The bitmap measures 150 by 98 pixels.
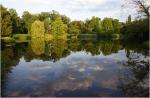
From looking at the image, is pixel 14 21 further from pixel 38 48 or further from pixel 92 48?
pixel 92 48

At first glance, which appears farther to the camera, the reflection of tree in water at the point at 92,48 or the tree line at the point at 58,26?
the tree line at the point at 58,26

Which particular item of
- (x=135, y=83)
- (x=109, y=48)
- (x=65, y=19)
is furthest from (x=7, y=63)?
(x=65, y=19)

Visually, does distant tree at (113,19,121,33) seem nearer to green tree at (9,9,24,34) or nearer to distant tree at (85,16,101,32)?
distant tree at (85,16,101,32)

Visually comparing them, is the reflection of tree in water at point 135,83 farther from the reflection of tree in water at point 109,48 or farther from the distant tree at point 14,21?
the distant tree at point 14,21

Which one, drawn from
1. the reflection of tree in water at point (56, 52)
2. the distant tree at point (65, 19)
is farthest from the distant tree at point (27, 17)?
the reflection of tree in water at point (56, 52)

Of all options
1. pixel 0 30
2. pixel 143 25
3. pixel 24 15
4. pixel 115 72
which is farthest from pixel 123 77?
pixel 24 15

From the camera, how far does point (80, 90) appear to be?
14.0 m

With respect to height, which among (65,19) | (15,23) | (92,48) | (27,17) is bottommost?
(92,48)

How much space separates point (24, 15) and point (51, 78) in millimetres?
94784

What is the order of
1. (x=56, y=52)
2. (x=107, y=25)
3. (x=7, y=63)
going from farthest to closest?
(x=107, y=25), (x=56, y=52), (x=7, y=63)

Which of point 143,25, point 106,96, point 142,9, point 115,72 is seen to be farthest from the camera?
point 143,25

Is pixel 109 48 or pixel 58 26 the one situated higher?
pixel 58 26

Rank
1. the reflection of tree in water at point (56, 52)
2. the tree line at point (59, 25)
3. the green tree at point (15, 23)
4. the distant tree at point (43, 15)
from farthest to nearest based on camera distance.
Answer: the distant tree at point (43, 15)
the tree line at point (59, 25)
the green tree at point (15, 23)
the reflection of tree in water at point (56, 52)

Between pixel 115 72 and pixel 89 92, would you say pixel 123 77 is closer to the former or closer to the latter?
pixel 115 72
